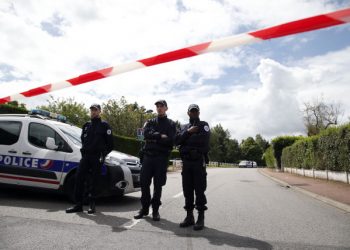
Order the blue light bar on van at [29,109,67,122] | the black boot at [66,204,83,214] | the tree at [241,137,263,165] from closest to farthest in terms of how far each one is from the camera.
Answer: the black boot at [66,204,83,214]
the blue light bar on van at [29,109,67,122]
the tree at [241,137,263,165]

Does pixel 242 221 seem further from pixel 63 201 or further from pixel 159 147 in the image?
pixel 63 201

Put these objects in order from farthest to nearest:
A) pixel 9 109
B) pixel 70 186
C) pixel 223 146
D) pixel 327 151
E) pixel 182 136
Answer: pixel 223 146, pixel 327 151, pixel 9 109, pixel 70 186, pixel 182 136

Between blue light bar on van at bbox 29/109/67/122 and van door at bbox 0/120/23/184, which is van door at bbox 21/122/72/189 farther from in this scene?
blue light bar on van at bbox 29/109/67/122

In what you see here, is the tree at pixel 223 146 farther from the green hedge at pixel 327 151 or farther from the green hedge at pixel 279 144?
the green hedge at pixel 327 151

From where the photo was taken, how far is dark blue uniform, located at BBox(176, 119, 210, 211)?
5.39 meters

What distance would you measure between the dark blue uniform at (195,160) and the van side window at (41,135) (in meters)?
2.84

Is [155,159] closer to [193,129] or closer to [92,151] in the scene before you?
[193,129]

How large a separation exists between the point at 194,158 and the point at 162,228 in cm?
113

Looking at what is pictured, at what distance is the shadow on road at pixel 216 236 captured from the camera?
14.4ft

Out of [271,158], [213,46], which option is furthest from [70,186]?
[271,158]

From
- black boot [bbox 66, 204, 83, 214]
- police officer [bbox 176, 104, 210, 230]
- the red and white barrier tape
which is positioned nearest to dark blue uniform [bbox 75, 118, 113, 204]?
black boot [bbox 66, 204, 83, 214]

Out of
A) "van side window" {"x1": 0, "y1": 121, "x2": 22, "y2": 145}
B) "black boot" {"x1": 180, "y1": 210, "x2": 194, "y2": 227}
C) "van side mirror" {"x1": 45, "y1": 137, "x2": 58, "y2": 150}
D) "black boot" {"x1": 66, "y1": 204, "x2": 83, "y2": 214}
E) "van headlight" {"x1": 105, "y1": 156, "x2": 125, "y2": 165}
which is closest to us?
"black boot" {"x1": 180, "y1": 210, "x2": 194, "y2": 227}

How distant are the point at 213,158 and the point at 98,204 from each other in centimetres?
9212

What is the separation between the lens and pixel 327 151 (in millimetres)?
17156
